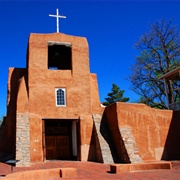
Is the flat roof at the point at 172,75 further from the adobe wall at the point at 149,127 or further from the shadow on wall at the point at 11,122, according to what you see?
the shadow on wall at the point at 11,122

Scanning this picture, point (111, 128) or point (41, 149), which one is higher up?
point (111, 128)

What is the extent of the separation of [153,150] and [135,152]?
2.27 meters

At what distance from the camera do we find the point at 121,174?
12.9 meters

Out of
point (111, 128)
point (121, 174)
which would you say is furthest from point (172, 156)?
point (121, 174)

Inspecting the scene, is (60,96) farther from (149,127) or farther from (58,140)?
(149,127)

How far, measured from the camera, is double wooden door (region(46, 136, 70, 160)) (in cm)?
2033

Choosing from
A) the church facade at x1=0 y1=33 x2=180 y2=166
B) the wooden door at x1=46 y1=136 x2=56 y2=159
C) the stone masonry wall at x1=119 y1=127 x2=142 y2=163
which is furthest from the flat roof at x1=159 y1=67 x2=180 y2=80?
the wooden door at x1=46 y1=136 x2=56 y2=159

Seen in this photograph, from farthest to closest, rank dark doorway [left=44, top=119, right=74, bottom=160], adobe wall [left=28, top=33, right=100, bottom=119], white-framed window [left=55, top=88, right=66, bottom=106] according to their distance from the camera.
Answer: dark doorway [left=44, top=119, right=74, bottom=160] < white-framed window [left=55, top=88, right=66, bottom=106] < adobe wall [left=28, top=33, right=100, bottom=119]

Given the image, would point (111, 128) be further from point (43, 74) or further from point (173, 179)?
point (173, 179)

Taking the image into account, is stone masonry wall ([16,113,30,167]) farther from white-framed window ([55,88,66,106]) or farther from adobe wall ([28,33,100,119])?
white-framed window ([55,88,66,106])

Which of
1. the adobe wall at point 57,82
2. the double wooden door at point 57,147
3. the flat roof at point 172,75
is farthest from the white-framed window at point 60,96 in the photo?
the flat roof at point 172,75

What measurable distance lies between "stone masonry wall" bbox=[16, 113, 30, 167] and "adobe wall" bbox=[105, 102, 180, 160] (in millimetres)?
6375

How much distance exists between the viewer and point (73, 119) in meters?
19.5

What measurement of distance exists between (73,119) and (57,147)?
10.1 feet
